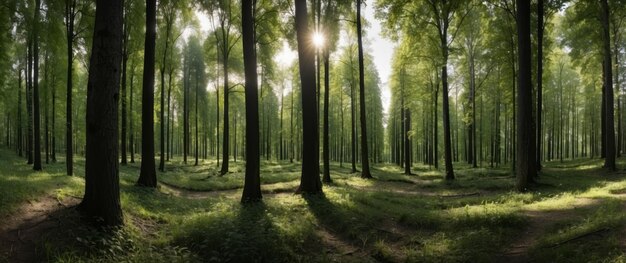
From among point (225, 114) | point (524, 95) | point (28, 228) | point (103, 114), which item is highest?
point (225, 114)

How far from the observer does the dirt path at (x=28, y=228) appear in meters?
5.01

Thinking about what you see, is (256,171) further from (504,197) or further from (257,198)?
(504,197)

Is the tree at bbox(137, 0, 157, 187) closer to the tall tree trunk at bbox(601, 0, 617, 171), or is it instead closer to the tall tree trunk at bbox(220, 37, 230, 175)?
the tall tree trunk at bbox(220, 37, 230, 175)

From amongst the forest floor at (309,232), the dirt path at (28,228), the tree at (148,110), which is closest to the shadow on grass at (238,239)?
the forest floor at (309,232)

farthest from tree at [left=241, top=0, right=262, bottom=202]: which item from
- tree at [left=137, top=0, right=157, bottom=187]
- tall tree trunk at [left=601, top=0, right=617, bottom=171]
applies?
tall tree trunk at [left=601, top=0, right=617, bottom=171]

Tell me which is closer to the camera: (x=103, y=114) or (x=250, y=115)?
(x=103, y=114)

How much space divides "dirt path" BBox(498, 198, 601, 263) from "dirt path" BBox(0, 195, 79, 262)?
7.23 m

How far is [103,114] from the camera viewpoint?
617 cm

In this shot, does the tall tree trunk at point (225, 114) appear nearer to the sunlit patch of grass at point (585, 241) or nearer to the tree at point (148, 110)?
the tree at point (148, 110)

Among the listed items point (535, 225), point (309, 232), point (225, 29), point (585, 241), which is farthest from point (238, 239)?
point (225, 29)

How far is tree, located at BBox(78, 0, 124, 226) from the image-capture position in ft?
20.2

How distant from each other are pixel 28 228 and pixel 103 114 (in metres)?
2.15

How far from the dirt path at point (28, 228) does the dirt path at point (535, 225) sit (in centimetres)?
723

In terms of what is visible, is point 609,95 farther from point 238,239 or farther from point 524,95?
point 238,239
